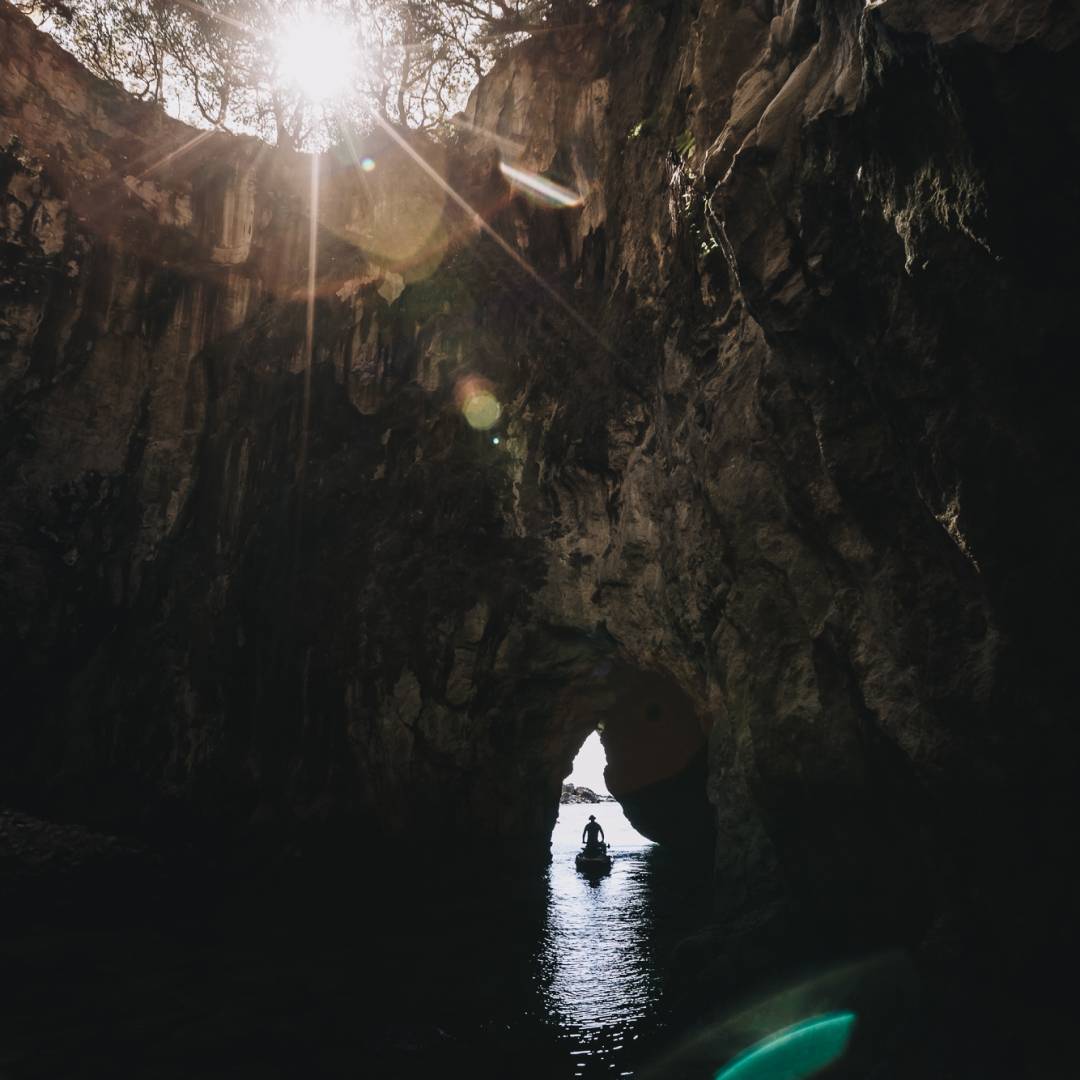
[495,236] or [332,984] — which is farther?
[495,236]

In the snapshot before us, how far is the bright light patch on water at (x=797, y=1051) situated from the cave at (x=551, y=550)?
0.09 m

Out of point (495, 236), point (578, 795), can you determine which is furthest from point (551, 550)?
point (578, 795)

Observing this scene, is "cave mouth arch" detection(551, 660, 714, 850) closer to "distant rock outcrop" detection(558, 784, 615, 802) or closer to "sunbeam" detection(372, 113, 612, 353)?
"sunbeam" detection(372, 113, 612, 353)

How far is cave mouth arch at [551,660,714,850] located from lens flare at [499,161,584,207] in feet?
33.9

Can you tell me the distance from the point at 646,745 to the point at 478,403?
15.6 meters

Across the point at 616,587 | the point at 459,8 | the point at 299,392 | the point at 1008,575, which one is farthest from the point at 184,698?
the point at 1008,575

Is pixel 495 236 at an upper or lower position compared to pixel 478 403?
upper

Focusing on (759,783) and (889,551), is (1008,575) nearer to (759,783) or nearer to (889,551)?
(889,551)

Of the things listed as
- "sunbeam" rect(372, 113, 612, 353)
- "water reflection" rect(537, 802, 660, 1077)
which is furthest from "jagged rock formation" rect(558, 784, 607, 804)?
"sunbeam" rect(372, 113, 612, 353)

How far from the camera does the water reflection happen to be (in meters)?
8.24

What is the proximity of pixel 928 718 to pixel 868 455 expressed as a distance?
2653 millimetres

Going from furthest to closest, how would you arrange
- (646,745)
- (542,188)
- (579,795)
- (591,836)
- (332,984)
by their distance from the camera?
(579,795) → (646,745) → (591,836) → (542,188) → (332,984)

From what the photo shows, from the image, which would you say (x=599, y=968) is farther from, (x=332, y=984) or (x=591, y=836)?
(x=591, y=836)

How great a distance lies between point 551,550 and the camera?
51.9ft
